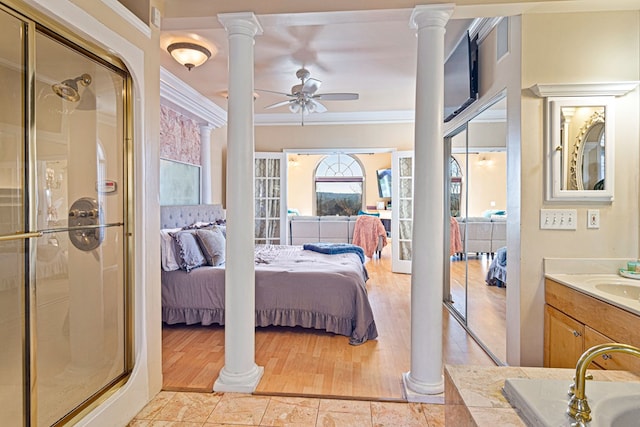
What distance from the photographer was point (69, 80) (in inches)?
82.1

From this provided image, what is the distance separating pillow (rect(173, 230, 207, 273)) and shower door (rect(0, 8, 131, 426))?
3.55 feet

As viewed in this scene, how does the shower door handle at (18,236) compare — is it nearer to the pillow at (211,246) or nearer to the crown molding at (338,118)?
the pillow at (211,246)

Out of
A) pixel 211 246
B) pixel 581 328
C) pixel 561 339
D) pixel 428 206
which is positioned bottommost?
pixel 561 339

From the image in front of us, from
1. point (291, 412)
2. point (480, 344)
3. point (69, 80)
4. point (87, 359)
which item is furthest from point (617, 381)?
point (69, 80)

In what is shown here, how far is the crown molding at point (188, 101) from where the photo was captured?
4082mm

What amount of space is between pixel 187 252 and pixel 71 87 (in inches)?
66.7

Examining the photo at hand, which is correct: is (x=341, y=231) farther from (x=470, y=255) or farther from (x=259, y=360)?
(x=259, y=360)

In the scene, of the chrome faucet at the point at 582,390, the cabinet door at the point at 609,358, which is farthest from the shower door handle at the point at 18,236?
the cabinet door at the point at 609,358

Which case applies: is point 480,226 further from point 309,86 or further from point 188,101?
point 188,101

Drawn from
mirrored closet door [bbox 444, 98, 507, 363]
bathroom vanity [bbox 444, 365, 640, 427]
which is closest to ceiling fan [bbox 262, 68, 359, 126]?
mirrored closet door [bbox 444, 98, 507, 363]

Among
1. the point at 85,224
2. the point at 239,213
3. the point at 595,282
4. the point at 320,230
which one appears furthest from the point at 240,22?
the point at 320,230

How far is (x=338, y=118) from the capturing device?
605cm

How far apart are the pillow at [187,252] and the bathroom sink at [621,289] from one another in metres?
3.14

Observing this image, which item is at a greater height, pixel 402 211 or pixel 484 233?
pixel 402 211
